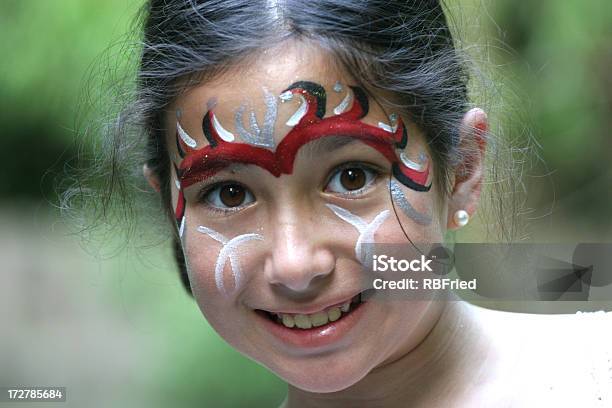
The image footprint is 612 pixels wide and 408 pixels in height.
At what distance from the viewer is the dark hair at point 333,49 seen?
1.08 meters

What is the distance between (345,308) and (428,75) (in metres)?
0.34

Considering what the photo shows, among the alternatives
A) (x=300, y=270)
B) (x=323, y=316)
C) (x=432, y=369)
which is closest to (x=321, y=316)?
(x=323, y=316)

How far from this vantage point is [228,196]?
3.65 ft

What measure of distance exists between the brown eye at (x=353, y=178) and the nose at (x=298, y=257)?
0.07 meters

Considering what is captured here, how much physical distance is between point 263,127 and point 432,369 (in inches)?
17.7

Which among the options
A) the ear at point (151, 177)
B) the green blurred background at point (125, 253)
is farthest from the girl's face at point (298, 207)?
the green blurred background at point (125, 253)

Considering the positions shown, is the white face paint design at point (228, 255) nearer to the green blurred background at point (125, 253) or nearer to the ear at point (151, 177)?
the ear at point (151, 177)

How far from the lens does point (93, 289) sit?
2.34 meters

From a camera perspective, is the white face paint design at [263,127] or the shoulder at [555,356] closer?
the white face paint design at [263,127]

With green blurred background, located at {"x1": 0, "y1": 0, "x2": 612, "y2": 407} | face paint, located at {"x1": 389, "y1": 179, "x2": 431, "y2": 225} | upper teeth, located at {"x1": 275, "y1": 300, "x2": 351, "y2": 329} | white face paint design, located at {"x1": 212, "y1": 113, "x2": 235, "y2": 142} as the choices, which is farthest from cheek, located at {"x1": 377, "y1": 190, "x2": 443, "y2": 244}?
green blurred background, located at {"x1": 0, "y1": 0, "x2": 612, "y2": 407}

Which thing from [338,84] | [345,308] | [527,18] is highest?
[527,18]

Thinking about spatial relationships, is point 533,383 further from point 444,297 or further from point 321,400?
point 321,400

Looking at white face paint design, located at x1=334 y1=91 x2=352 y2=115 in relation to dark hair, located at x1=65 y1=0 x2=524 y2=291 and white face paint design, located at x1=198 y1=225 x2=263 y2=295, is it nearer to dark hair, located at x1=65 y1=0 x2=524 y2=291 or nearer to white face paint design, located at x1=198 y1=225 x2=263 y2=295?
dark hair, located at x1=65 y1=0 x2=524 y2=291

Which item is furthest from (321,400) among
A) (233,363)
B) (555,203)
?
(555,203)
